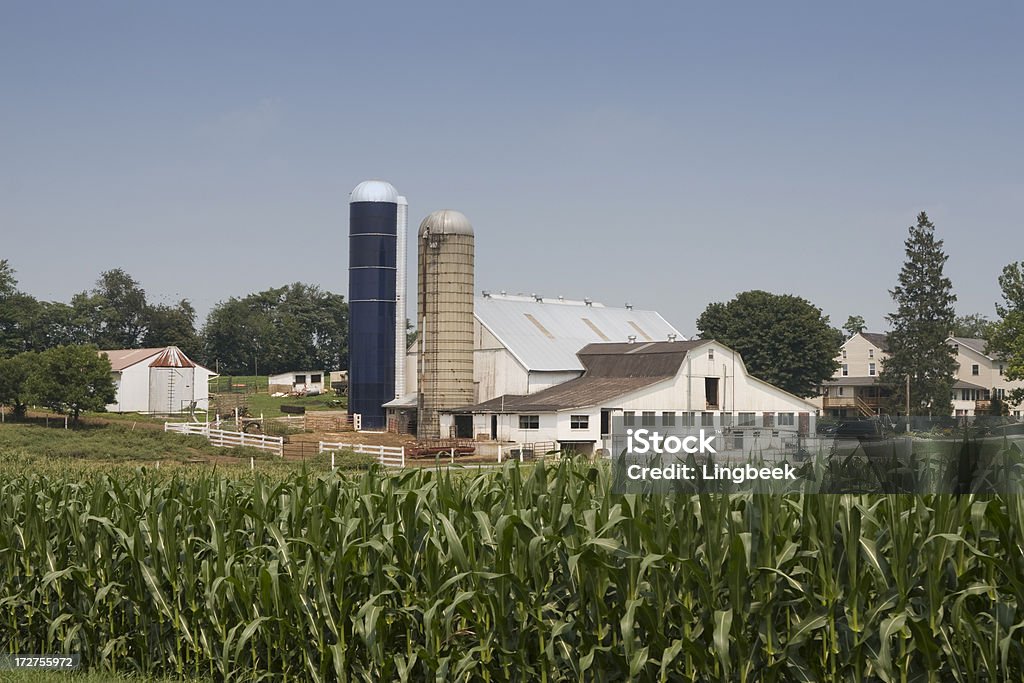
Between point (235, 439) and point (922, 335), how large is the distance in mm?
54515

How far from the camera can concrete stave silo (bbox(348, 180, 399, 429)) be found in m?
62.8

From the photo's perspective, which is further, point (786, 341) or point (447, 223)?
point (786, 341)

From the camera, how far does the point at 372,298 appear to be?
6278 cm

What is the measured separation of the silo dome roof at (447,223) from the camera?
195ft

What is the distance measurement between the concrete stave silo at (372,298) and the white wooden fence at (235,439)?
11.4 meters

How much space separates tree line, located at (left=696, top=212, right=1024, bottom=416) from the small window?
1352 inches

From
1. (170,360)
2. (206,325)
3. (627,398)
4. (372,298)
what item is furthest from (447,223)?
(206,325)

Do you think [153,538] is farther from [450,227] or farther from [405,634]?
[450,227]

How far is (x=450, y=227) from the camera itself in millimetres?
59344

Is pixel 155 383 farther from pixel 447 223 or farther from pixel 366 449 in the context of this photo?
pixel 366 449

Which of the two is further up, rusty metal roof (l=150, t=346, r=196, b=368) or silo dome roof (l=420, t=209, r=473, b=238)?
silo dome roof (l=420, t=209, r=473, b=238)

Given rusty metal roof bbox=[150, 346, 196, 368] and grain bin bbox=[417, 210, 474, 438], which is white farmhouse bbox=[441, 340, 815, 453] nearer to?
grain bin bbox=[417, 210, 474, 438]

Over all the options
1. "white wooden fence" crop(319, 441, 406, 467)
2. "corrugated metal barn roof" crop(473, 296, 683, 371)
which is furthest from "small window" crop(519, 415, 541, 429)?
"white wooden fence" crop(319, 441, 406, 467)

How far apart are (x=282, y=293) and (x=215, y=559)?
132 m
